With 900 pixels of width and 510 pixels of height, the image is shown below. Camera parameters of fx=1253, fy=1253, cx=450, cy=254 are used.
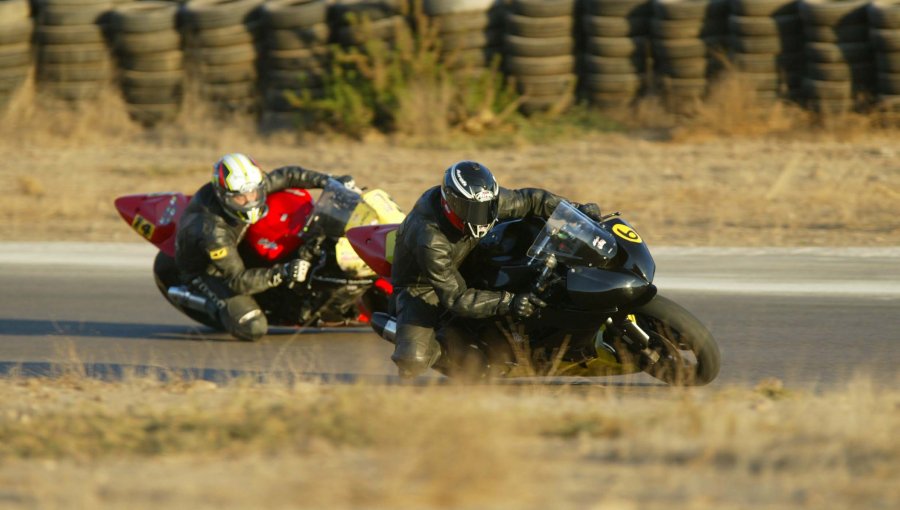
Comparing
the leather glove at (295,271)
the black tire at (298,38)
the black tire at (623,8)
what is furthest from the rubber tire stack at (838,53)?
the leather glove at (295,271)

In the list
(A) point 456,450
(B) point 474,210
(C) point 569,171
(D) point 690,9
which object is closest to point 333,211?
(B) point 474,210

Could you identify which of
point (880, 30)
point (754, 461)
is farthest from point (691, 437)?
point (880, 30)

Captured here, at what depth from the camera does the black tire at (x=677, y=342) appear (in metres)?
6.54

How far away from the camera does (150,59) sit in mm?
17141

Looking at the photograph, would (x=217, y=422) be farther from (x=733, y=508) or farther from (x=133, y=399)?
(x=733, y=508)

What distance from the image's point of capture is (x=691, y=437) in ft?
17.0

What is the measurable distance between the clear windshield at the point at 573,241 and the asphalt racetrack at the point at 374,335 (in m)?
1.05

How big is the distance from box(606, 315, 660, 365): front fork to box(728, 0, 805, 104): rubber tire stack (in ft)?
30.7

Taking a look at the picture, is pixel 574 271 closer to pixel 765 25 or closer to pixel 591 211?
pixel 591 211

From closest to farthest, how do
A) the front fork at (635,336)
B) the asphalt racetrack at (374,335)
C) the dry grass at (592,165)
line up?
the front fork at (635,336) → the asphalt racetrack at (374,335) → the dry grass at (592,165)

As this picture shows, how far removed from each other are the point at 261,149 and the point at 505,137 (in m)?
3.28

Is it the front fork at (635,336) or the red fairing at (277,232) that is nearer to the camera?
the front fork at (635,336)

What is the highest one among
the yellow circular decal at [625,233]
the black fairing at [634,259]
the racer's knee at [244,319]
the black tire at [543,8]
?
the black tire at [543,8]

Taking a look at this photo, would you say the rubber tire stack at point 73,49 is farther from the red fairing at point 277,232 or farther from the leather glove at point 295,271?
the leather glove at point 295,271
